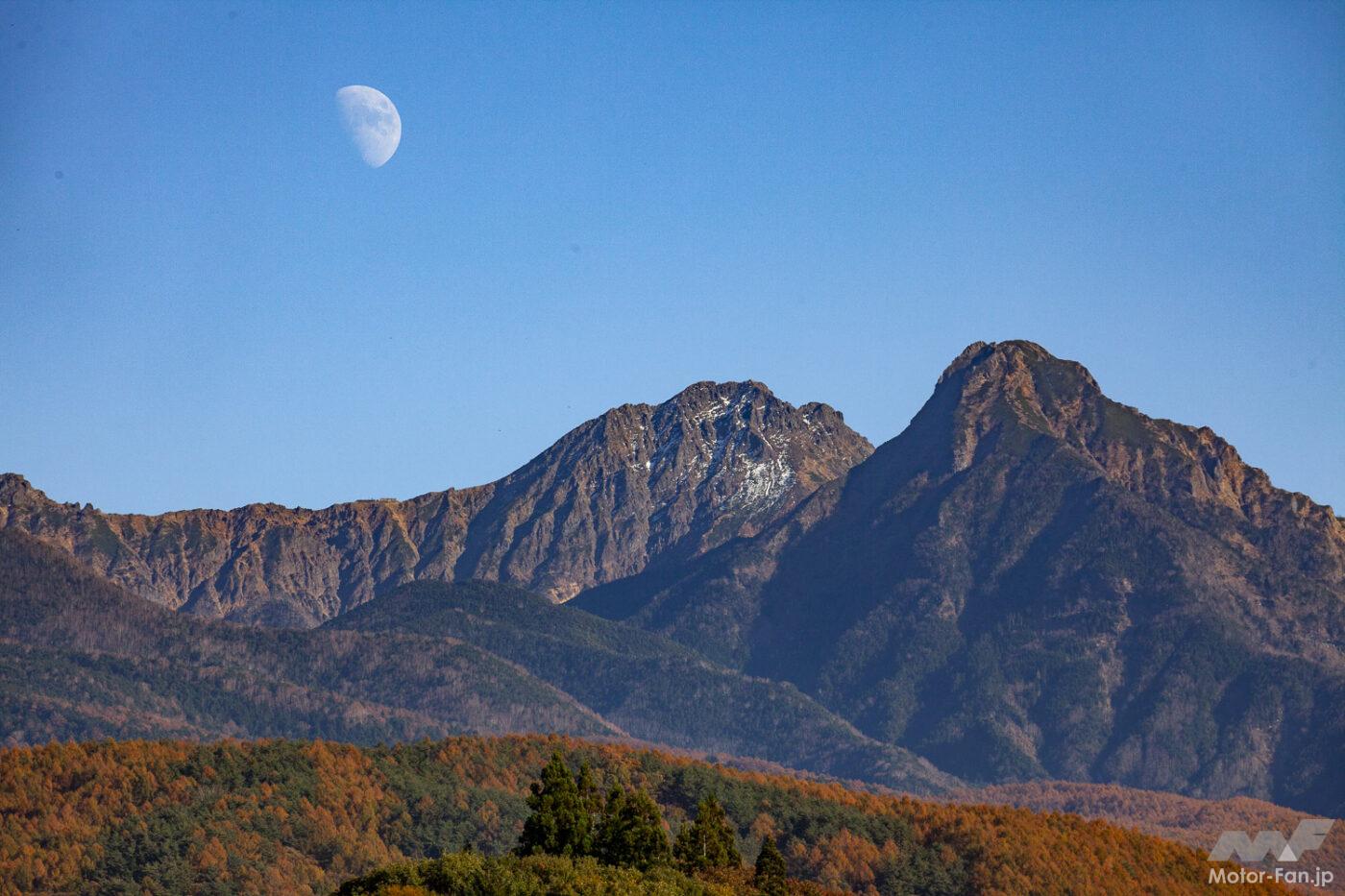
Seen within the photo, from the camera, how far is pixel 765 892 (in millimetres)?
198000

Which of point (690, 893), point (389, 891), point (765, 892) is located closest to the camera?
point (389, 891)

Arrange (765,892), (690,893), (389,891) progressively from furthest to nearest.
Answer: (765,892) → (690,893) → (389,891)

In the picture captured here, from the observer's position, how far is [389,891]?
165500 mm

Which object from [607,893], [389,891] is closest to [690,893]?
[607,893]

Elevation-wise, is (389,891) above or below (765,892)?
below

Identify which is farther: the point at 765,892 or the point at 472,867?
the point at 765,892

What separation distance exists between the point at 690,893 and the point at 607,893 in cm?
1125

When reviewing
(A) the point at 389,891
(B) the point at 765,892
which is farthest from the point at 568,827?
(A) the point at 389,891

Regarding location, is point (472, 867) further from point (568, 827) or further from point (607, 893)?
point (568, 827)

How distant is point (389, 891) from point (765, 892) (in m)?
45.4

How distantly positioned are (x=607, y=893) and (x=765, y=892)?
27301mm

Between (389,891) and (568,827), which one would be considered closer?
(389,891)

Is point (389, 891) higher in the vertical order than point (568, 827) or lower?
lower

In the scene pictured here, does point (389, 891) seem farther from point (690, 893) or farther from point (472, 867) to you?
point (690, 893)
